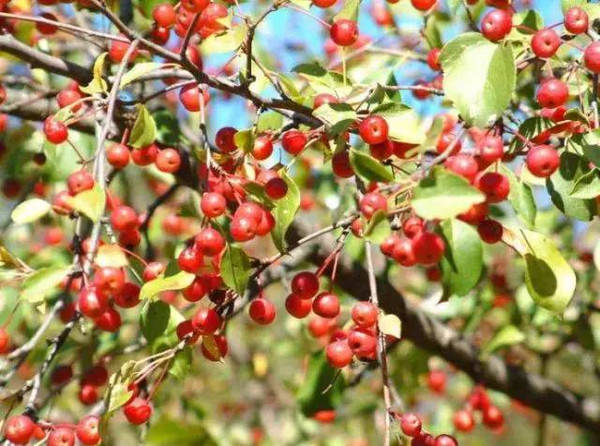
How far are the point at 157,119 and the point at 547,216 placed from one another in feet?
4.50

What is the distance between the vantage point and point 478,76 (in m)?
1.23

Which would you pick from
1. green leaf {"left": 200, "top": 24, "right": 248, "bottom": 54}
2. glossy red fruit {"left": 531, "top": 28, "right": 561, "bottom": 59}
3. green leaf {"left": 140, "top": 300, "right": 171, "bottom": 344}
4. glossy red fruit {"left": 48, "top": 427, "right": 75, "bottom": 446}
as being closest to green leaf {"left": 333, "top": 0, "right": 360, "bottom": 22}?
green leaf {"left": 200, "top": 24, "right": 248, "bottom": 54}

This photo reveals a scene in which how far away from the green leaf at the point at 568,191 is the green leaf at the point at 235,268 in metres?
0.52

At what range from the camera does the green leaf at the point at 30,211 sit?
1482 millimetres

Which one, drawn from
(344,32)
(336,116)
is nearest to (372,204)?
(336,116)

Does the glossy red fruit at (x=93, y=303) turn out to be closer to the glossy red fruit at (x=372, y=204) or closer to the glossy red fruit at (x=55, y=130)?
the glossy red fruit at (x=55, y=130)

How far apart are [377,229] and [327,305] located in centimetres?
34

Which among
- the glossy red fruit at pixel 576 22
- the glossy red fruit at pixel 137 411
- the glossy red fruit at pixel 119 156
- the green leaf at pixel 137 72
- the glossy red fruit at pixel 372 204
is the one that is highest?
the glossy red fruit at pixel 576 22

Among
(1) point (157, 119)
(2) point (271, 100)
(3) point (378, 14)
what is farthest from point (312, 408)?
(3) point (378, 14)

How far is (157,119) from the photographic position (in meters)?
Result: 2.04

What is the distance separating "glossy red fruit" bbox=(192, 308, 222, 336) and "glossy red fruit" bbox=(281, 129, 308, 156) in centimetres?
30

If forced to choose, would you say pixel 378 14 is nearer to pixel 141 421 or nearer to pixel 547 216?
pixel 547 216

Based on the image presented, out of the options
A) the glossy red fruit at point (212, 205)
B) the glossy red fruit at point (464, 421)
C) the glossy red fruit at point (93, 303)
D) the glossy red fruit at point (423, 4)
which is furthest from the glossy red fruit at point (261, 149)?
the glossy red fruit at point (464, 421)

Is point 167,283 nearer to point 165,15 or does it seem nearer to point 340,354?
point 340,354
